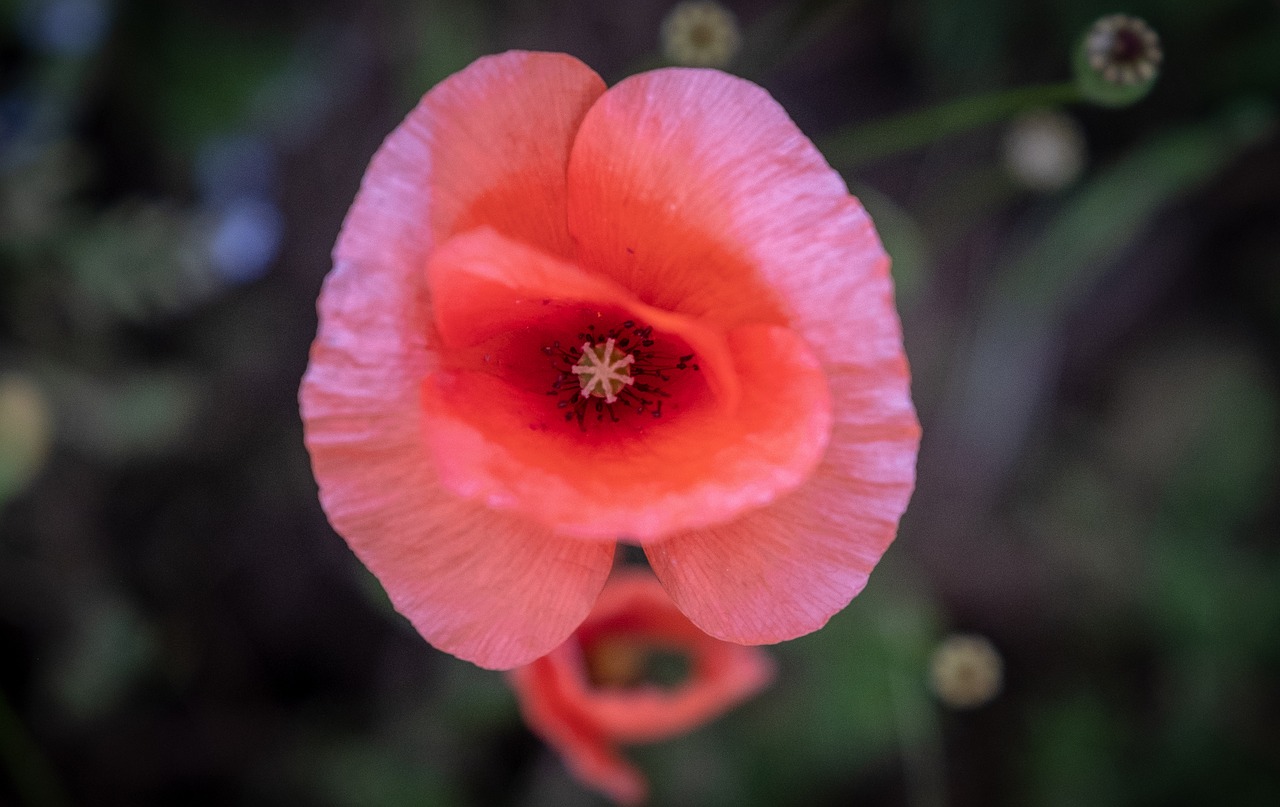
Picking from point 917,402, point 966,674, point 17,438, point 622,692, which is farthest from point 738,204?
point 917,402

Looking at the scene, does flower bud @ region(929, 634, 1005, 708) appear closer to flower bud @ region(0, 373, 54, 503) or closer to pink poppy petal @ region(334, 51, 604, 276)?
pink poppy petal @ region(334, 51, 604, 276)

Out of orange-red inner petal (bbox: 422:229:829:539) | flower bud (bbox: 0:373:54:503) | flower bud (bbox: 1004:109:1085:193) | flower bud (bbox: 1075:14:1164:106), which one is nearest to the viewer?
orange-red inner petal (bbox: 422:229:829:539)

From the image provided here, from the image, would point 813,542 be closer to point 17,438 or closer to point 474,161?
point 474,161

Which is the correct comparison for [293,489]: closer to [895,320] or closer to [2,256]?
[2,256]

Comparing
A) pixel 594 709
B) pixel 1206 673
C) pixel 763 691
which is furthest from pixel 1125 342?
pixel 594 709

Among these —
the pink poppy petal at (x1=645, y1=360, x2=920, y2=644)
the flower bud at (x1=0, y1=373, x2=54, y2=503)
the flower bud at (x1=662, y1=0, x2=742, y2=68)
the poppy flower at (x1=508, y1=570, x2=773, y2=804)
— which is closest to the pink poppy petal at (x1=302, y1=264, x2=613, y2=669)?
the pink poppy petal at (x1=645, y1=360, x2=920, y2=644)

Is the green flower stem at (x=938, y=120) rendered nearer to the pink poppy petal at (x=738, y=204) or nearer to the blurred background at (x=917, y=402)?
the blurred background at (x=917, y=402)

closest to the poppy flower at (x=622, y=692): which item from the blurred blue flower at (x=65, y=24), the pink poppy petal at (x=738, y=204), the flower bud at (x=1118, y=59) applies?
the pink poppy petal at (x=738, y=204)
